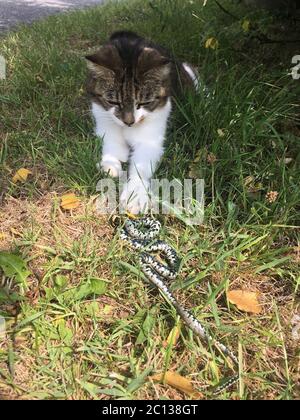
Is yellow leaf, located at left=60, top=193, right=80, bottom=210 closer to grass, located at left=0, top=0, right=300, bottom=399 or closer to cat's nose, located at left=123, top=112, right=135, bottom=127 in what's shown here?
grass, located at left=0, top=0, right=300, bottom=399

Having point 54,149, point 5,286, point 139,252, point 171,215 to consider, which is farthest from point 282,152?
point 5,286

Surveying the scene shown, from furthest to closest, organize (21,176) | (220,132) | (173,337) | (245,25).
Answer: (245,25), (220,132), (21,176), (173,337)

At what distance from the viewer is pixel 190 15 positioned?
419 cm

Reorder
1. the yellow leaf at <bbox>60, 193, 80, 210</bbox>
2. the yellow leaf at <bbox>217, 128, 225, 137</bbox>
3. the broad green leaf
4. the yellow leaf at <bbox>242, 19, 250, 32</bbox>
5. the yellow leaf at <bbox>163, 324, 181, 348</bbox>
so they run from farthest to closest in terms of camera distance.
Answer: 1. the yellow leaf at <bbox>242, 19, 250, 32</bbox>
2. the yellow leaf at <bbox>217, 128, 225, 137</bbox>
3. the yellow leaf at <bbox>60, 193, 80, 210</bbox>
4. the broad green leaf
5. the yellow leaf at <bbox>163, 324, 181, 348</bbox>

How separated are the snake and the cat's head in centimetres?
66

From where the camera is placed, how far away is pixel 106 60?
2.36 m

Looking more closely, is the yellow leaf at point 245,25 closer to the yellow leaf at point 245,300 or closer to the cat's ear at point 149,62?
the cat's ear at point 149,62

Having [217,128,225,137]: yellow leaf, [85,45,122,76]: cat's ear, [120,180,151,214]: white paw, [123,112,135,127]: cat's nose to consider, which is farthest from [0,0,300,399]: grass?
[85,45,122,76]: cat's ear

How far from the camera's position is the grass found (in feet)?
5.15

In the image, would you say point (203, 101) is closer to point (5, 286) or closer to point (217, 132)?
point (217, 132)

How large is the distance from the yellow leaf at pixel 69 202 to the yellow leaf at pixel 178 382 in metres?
0.97

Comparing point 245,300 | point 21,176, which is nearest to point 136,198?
point 21,176

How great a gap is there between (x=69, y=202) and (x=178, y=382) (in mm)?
1053

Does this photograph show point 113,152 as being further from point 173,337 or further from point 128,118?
point 173,337
